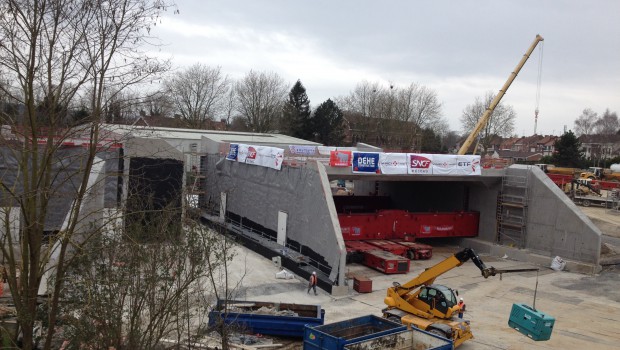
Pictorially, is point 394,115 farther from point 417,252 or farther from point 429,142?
point 417,252

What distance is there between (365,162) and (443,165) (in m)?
5.14

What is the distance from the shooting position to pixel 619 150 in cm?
13312

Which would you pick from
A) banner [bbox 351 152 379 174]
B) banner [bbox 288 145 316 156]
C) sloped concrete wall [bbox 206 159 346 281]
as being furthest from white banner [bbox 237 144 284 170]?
banner [bbox 288 145 316 156]

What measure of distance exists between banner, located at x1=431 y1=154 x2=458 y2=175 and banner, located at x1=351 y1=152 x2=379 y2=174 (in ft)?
12.5

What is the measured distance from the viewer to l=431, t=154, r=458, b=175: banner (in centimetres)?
3038

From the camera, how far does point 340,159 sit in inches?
1089

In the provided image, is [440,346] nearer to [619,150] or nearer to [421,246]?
[421,246]

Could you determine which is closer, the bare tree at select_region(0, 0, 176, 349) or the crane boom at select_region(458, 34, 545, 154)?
the bare tree at select_region(0, 0, 176, 349)

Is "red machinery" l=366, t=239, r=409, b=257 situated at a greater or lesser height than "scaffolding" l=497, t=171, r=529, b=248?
lesser

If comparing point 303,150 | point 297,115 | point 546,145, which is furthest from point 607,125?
point 303,150

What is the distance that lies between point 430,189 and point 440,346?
82.1 feet

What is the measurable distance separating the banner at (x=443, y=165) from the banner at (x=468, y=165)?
0.38m

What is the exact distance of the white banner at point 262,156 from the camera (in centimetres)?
2967

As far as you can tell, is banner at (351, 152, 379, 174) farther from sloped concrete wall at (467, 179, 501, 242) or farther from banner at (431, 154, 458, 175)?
sloped concrete wall at (467, 179, 501, 242)
